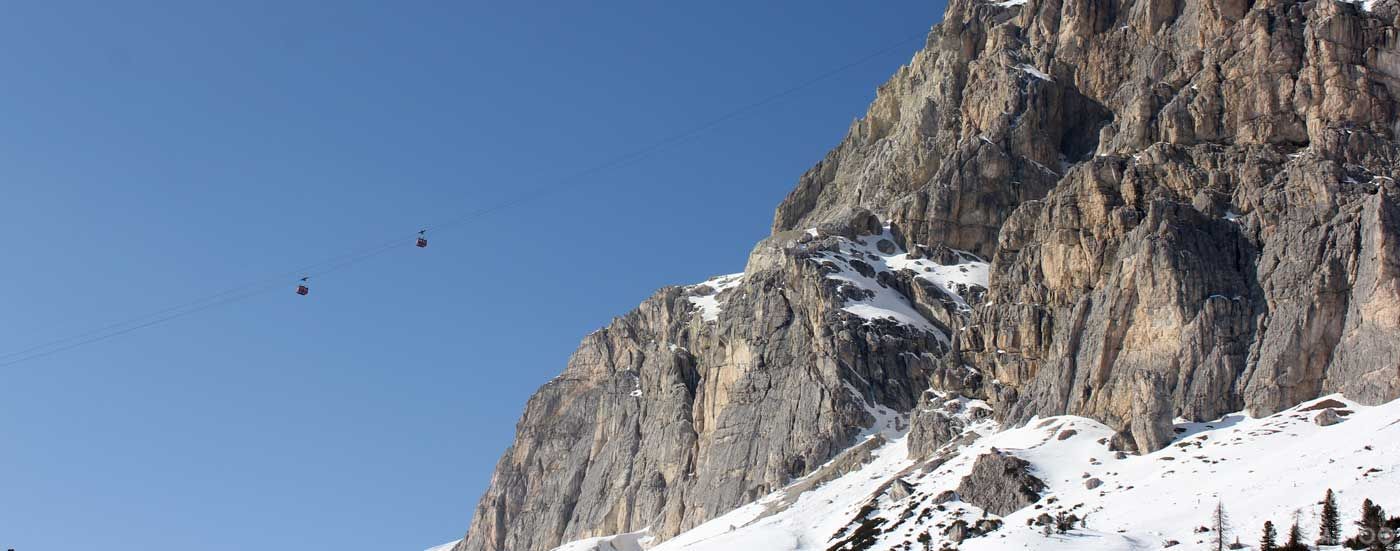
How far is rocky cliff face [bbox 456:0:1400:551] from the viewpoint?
117 m

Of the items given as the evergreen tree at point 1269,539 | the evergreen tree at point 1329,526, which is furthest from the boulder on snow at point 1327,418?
the evergreen tree at point 1329,526

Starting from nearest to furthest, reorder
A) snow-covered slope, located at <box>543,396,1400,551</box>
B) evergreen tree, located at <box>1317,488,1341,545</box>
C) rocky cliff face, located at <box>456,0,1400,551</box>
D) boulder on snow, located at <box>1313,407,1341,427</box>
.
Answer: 1. evergreen tree, located at <box>1317,488,1341,545</box>
2. snow-covered slope, located at <box>543,396,1400,551</box>
3. boulder on snow, located at <box>1313,407,1341,427</box>
4. rocky cliff face, located at <box>456,0,1400,551</box>

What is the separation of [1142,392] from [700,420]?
71.4 metres

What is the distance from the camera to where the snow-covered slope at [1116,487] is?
291ft

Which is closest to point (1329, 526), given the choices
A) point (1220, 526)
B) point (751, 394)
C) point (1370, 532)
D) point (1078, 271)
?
point (1370, 532)

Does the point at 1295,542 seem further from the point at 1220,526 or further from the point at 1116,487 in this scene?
the point at 1116,487

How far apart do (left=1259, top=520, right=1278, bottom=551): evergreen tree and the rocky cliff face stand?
101 ft

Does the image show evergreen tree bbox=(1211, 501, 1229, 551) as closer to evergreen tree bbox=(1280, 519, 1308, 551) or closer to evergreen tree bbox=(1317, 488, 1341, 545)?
evergreen tree bbox=(1280, 519, 1308, 551)

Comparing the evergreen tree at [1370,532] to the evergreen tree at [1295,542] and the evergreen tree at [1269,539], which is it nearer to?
the evergreen tree at [1295,542]

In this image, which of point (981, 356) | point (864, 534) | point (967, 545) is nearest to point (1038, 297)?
point (981, 356)

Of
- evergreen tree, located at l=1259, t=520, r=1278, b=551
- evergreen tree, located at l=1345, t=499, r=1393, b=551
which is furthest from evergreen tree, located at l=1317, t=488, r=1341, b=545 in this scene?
evergreen tree, located at l=1259, t=520, r=1278, b=551

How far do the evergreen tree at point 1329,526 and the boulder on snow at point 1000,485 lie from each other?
3264 centimetres

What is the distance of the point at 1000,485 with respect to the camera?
114 m

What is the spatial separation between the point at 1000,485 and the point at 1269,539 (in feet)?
121
